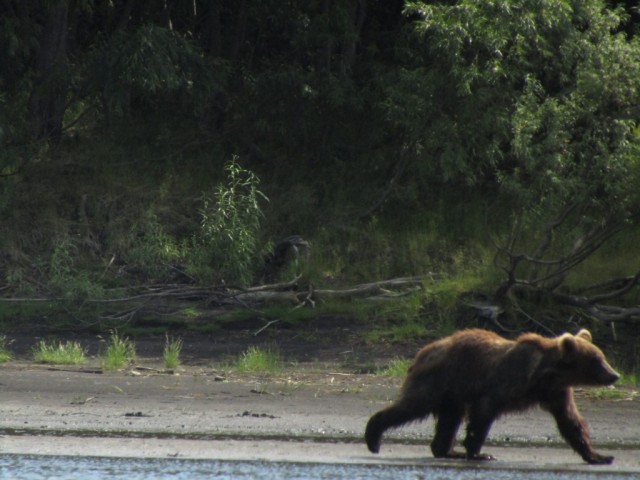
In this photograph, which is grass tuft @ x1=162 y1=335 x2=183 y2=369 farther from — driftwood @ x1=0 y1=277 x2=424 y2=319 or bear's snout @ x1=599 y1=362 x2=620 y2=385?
bear's snout @ x1=599 y1=362 x2=620 y2=385

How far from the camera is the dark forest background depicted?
13.0 m

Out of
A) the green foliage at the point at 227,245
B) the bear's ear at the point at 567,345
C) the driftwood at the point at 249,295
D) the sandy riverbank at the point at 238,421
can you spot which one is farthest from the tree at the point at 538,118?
the bear's ear at the point at 567,345

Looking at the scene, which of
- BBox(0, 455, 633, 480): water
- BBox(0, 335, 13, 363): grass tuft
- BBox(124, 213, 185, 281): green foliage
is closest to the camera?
BBox(0, 455, 633, 480): water

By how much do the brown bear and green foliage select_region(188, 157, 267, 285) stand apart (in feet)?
19.8

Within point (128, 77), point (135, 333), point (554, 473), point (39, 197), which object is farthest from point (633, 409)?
point (39, 197)

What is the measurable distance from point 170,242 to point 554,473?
26.2 ft

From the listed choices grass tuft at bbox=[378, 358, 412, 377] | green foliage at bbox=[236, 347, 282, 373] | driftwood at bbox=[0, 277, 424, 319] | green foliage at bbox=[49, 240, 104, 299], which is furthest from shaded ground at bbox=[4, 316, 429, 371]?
green foliage at bbox=[49, 240, 104, 299]

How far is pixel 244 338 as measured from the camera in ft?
41.8

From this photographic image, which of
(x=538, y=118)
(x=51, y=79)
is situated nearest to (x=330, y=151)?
(x=51, y=79)

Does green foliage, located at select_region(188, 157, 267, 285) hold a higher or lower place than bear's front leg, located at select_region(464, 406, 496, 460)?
higher

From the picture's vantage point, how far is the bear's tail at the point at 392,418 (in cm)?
780

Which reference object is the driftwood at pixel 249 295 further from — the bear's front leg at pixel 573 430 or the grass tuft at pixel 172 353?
the bear's front leg at pixel 573 430

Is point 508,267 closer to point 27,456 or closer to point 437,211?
point 437,211

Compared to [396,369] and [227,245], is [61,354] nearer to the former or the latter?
[227,245]
